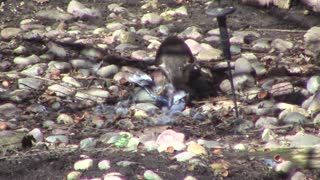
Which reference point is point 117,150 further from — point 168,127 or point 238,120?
point 238,120

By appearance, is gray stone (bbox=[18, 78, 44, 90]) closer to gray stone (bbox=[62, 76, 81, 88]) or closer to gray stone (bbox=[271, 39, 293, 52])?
gray stone (bbox=[62, 76, 81, 88])

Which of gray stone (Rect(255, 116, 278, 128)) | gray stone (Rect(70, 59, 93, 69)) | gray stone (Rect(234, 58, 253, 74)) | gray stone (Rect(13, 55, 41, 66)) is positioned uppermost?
gray stone (Rect(255, 116, 278, 128))

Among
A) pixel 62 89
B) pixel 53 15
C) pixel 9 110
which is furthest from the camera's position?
pixel 53 15

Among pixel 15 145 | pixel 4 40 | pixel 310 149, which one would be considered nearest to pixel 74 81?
pixel 4 40

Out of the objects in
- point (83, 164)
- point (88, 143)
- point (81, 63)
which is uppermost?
point (83, 164)

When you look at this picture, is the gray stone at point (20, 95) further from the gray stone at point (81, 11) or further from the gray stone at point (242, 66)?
the gray stone at point (81, 11)

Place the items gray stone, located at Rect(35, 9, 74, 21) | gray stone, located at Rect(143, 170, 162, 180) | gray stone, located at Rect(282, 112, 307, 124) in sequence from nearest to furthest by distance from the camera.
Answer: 1. gray stone, located at Rect(143, 170, 162, 180)
2. gray stone, located at Rect(282, 112, 307, 124)
3. gray stone, located at Rect(35, 9, 74, 21)

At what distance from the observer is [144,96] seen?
531cm

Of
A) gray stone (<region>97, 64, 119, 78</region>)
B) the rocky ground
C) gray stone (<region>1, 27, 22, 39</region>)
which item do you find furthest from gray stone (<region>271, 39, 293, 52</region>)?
gray stone (<region>1, 27, 22, 39</region>)

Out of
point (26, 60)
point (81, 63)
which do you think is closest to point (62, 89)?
point (81, 63)

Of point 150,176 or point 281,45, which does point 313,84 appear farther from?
point 150,176

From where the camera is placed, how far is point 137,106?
5152 millimetres

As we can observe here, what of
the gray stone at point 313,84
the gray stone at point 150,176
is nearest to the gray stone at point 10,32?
the gray stone at point 313,84

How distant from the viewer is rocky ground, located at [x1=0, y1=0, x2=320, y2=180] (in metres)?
3.89
